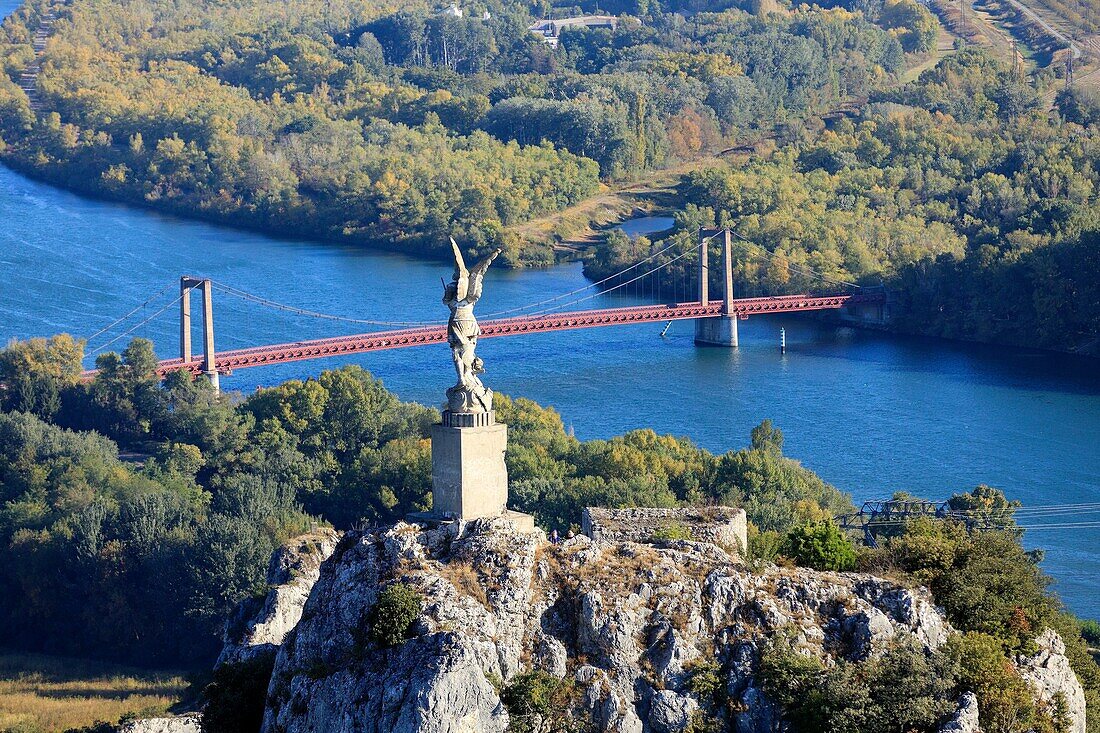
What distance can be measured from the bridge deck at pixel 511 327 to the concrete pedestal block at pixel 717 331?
30cm

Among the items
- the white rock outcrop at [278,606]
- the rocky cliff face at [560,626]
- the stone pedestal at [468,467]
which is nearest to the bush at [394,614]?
the rocky cliff face at [560,626]

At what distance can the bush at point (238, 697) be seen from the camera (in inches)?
694

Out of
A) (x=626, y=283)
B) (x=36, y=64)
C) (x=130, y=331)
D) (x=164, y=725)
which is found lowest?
(x=164, y=725)

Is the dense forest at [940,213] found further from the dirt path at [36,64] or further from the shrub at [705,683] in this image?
the shrub at [705,683]

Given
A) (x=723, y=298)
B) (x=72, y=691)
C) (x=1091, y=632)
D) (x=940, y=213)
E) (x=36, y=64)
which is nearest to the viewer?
(x=1091, y=632)

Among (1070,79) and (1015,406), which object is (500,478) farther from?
(1070,79)

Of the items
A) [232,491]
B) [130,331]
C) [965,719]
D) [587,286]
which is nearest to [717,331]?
[587,286]

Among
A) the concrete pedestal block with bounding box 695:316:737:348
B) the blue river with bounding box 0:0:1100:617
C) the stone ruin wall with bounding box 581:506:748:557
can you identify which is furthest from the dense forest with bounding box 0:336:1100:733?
the concrete pedestal block with bounding box 695:316:737:348

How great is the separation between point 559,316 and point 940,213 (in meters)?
22.3

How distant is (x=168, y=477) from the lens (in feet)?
125

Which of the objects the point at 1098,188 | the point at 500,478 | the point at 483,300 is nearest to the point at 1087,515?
the point at 500,478

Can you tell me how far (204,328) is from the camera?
50500mm

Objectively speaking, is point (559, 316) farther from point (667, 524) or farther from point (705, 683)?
point (705, 683)

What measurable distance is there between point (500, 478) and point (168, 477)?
2138 centimetres
